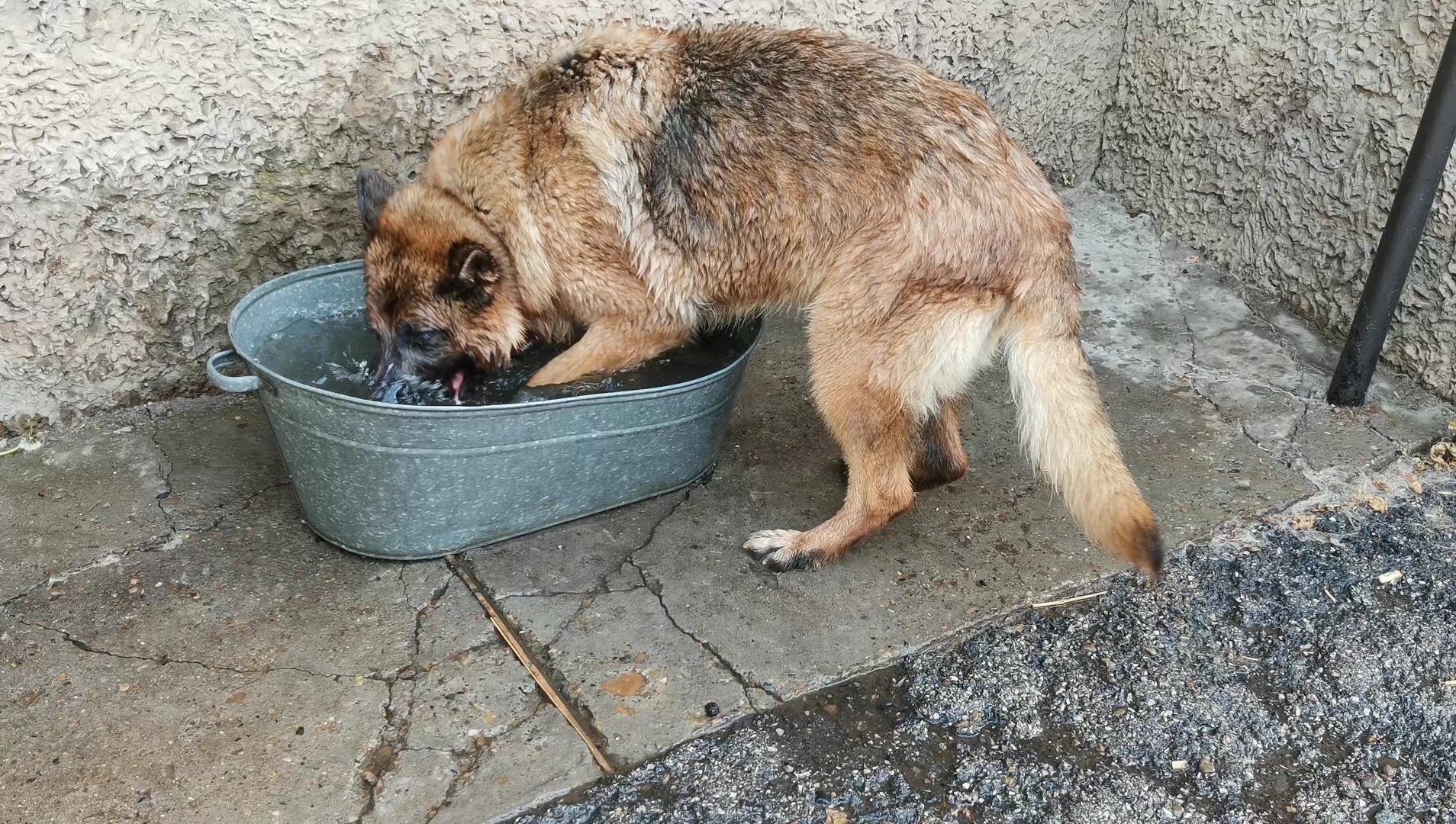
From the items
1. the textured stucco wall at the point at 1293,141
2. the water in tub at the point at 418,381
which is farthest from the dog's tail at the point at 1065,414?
the textured stucco wall at the point at 1293,141

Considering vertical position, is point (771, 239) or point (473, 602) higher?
point (771, 239)

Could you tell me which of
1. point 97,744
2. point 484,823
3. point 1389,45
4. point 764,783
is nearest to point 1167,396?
point 1389,45

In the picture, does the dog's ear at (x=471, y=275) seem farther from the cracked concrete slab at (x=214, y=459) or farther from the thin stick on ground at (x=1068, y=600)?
the thin stick on ground at (x=1068, y=600)

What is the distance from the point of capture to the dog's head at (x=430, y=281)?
3.43 meters

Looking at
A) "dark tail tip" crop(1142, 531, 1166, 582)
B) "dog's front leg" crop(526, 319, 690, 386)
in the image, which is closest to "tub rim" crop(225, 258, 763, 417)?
"dog's front leg" crop(526, 319, 690, 386)

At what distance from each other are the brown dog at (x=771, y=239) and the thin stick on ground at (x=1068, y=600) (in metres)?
0.44

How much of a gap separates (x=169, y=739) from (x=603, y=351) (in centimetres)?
161

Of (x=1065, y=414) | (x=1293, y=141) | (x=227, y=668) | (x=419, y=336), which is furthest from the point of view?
(x=1293, y=141)

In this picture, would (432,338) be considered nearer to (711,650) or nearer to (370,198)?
(370,198)

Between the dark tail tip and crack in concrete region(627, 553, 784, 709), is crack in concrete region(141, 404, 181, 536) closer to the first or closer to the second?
crack in concrete region(627, 553, 784, 709)

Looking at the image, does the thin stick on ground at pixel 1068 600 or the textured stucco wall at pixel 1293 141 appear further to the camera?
the textured stucco wall at pixel 1293 141

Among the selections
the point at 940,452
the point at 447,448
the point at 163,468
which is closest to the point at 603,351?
the point at 447,448

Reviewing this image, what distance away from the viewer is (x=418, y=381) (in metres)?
3.54

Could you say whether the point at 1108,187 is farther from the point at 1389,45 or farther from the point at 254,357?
the point at 254,357
